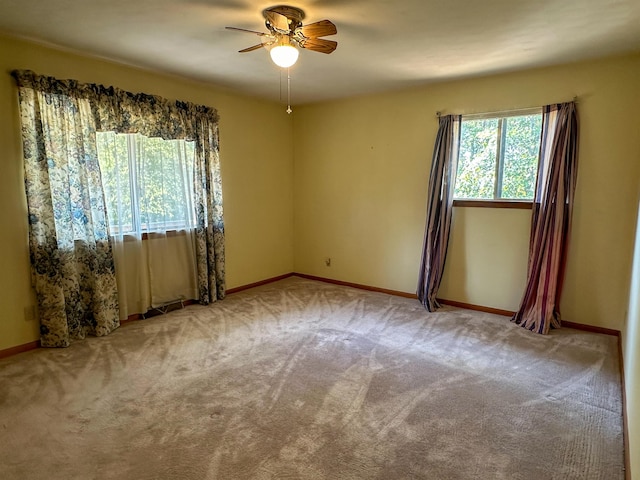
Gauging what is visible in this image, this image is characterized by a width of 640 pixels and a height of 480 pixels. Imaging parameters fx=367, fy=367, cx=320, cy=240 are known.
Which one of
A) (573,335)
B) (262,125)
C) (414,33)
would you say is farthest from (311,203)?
(573,335)

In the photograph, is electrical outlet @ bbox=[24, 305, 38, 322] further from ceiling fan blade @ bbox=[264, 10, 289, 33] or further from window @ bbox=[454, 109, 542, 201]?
window @ bbox=[454, 109, 542, 201]

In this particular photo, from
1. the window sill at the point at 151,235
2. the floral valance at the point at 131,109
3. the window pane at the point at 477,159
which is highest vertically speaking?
the floral valance at the point at 131,109

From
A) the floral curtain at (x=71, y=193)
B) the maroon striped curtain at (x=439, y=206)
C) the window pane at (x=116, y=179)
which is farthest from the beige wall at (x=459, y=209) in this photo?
the window pane at (x=116, y=179)

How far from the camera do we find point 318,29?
2.31 m

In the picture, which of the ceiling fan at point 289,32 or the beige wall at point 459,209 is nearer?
the ceiling fan at point 289,32

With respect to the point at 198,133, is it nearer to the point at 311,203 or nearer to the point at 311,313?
the point at 311,203

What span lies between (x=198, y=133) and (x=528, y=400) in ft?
12.6

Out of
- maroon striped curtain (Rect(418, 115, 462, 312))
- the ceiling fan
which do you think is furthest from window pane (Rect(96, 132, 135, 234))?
maroon striped curtain (Rect(418, 115, 462, 312))

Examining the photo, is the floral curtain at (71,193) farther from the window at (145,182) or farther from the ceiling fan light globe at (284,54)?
the ceiling fan light globe at (284,54)

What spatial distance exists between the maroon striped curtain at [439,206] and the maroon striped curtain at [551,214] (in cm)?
81

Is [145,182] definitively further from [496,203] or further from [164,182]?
[496,203]

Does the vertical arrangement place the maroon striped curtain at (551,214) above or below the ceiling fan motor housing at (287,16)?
below

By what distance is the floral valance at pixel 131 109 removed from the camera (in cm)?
295

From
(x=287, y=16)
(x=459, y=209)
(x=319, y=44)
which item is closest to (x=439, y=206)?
(x=459, y=209)
